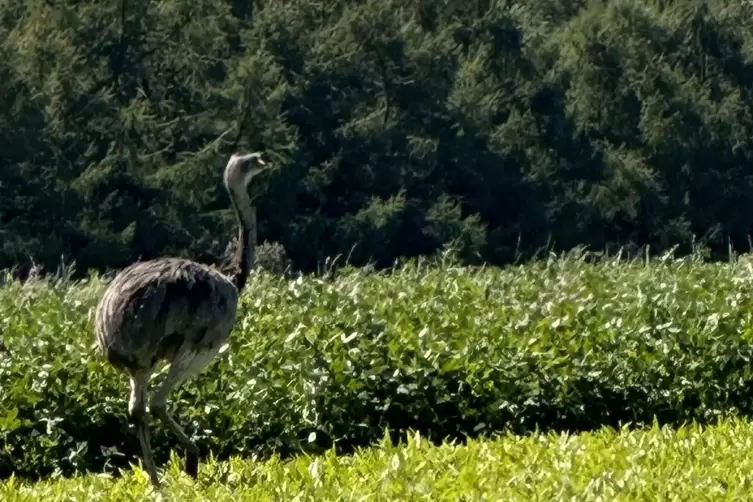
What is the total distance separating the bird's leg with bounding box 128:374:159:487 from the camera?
9.53 meters

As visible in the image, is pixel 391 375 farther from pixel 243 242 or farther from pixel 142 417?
pixel 142 417

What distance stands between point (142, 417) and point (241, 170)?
2.51 m

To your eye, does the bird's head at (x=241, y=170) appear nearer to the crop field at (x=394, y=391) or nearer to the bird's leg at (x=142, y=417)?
the crop field at (x=394, y=391)

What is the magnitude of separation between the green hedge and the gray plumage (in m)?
1.72

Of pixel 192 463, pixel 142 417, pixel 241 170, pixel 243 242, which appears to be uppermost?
pixel 241 170

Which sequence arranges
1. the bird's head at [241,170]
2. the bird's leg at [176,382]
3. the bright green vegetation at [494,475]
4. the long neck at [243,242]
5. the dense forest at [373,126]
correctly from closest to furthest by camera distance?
1. the bright green vegetation at [494,475]
2. the bird's leg at [176,382]
3. the long neck at [243,242]
4. the bird's head at [241,170]
5. the dense forest at [373,126]

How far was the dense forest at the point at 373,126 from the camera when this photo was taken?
4659 cm

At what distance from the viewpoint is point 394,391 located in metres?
12.1

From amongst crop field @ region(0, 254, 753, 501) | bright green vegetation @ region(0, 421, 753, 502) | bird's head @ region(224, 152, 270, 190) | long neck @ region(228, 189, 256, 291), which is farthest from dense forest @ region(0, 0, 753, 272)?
bright green vegetation @ region(0, 421, 753, 502)

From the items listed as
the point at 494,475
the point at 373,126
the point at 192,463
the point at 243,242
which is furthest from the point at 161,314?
the point at 373,126

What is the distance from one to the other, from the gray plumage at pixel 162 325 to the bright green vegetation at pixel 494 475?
455mm

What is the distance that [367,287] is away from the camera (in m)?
16.0

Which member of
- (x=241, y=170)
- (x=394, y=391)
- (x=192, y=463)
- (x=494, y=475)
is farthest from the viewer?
(x=394, y=391)

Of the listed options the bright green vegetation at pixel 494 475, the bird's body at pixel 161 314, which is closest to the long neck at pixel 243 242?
the bird's body at pixel 161 314
